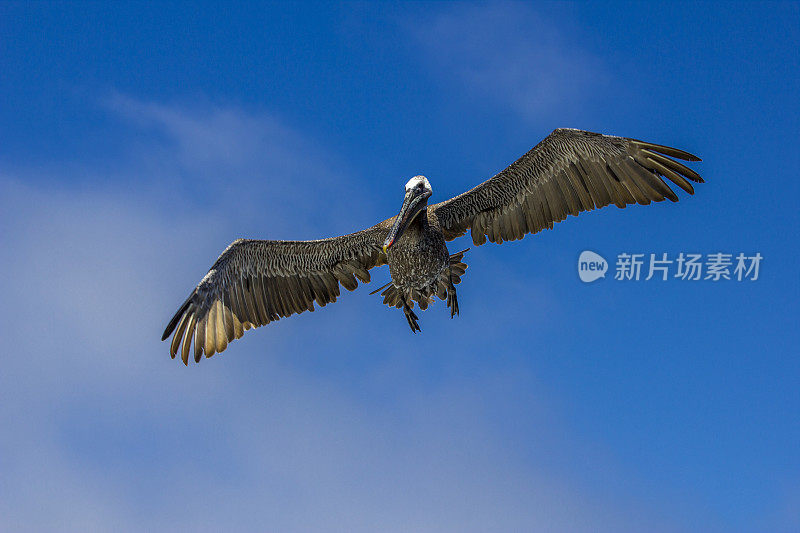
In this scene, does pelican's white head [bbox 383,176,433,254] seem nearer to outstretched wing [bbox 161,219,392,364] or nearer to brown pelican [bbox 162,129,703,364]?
brown pelican [bbox 162,129,703,364]

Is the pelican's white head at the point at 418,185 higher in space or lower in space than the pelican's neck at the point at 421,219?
higher

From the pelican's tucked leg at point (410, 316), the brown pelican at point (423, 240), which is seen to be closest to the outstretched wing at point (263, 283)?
the brown pelican at point (423, 240)

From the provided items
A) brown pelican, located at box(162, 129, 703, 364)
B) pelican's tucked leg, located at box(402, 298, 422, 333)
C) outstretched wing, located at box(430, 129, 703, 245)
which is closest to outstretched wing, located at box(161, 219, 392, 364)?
brown pelican, located at box(162, 129, 703, 364)

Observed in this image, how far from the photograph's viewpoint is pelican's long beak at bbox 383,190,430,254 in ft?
40.3

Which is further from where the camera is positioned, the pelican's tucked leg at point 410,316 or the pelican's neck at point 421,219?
the pelican's tucked leg at point 410,316

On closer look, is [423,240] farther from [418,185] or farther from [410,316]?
[410,316]

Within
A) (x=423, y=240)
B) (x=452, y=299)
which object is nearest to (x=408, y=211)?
(x=423, y=240)

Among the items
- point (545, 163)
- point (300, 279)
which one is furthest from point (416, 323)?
point (545, 163)

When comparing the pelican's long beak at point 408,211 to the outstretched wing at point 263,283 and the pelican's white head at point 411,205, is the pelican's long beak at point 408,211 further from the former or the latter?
the outstretched wing at point 263,283

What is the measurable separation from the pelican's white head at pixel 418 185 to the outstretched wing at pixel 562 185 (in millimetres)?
1027

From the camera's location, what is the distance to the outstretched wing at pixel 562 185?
12.5m

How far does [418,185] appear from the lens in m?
12.6

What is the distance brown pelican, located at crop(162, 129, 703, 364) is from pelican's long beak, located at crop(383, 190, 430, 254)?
0.02 metres

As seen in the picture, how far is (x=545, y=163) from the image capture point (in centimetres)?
1310
